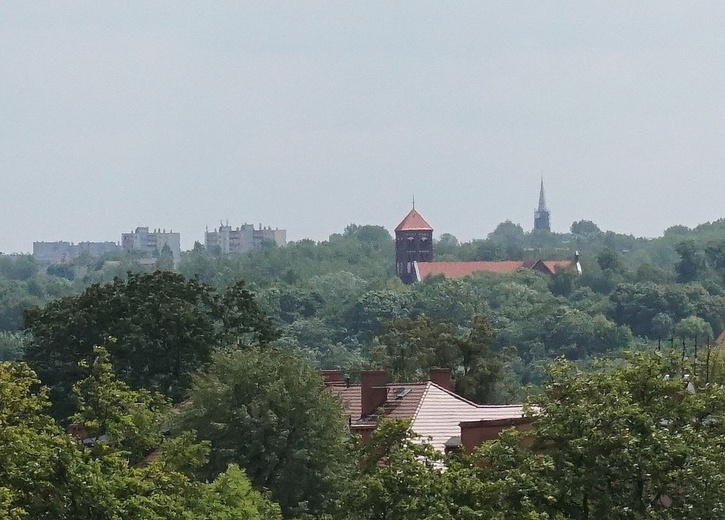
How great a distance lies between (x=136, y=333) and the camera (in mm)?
70312

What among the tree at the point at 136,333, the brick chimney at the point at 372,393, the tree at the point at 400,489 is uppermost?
the tree at the point at 136,333

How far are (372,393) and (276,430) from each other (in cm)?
937

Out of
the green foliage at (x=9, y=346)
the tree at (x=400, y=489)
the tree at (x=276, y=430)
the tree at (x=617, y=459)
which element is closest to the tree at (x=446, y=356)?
the tree at (x=276, y=430)

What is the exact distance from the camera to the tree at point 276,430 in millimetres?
47344

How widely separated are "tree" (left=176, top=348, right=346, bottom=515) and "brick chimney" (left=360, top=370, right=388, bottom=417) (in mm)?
7137

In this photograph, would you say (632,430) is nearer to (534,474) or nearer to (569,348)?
(534,474)

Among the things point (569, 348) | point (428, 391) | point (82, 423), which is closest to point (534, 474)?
point (82, 423)

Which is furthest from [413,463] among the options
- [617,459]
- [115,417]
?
[115,417]

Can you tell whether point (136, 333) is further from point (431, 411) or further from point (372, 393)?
point (431, 411)

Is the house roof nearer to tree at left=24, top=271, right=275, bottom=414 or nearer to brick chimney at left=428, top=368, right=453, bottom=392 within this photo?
brick chimney at left=428, top=368, right=453, bottom=392

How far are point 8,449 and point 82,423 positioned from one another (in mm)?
3369

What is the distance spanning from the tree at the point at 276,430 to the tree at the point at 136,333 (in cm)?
1863

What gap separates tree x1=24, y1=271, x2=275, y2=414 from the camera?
2746 inches

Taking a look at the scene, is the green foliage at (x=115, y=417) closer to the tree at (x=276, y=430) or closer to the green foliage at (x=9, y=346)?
the tree at (x=276, y=430)
